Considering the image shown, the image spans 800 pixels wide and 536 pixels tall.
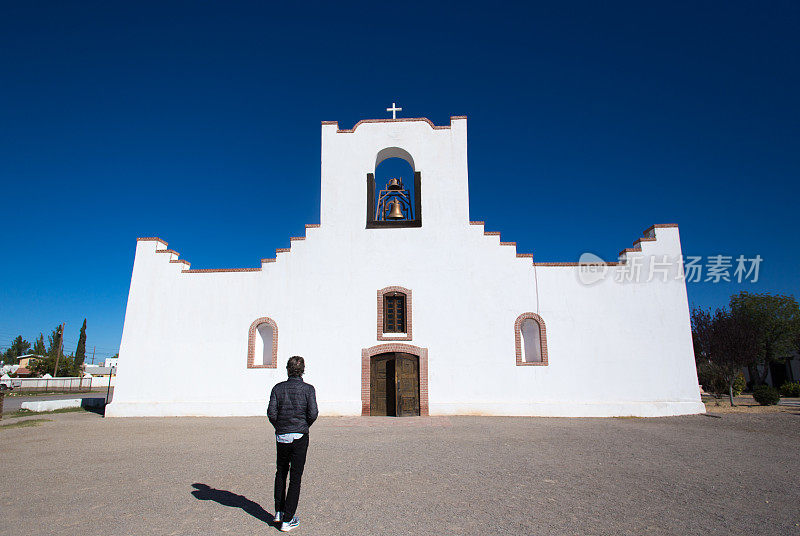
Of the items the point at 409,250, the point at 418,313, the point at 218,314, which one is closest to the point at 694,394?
the point at 418,313

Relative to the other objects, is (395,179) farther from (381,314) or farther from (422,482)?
(422,482)

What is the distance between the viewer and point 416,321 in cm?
1496

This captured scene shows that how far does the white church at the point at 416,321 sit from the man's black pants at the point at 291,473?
10022 millimetres

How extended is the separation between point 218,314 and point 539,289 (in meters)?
11.4

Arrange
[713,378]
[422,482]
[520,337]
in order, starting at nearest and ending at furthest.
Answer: [422,482] < [520,337] < [713,378]

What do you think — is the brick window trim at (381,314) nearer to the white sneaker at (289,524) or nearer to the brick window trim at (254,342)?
the brick window trim at (254,342)

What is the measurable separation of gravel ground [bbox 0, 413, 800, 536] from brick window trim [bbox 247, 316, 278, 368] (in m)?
3.84

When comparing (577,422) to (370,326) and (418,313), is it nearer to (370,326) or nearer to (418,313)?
(418,313)

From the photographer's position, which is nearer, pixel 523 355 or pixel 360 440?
pixel 360 440

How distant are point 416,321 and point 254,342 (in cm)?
572

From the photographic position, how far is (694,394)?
1433 centimetres

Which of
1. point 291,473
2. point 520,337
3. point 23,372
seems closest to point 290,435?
point 291,473

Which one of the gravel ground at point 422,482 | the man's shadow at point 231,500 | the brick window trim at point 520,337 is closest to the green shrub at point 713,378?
the gravel ground at point 422,482

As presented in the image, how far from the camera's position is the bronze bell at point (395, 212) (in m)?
16.2
